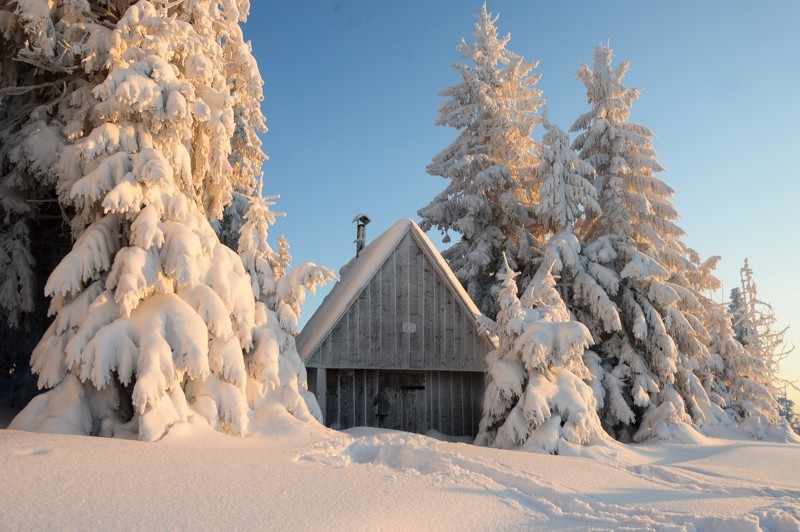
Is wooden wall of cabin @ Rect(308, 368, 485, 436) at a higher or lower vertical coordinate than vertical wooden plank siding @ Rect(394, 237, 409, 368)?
lower

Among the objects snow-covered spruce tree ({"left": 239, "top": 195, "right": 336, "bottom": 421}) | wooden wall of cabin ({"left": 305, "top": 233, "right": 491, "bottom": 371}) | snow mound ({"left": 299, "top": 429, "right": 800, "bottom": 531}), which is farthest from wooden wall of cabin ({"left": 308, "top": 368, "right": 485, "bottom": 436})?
snow mound ({"left": 299, "top": 429, "right": 800, "bottom": 531})

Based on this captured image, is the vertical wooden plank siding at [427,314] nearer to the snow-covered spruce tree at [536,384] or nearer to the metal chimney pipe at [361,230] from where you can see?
the snow-covered spruce tree at [536,384]

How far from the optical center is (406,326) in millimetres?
14289

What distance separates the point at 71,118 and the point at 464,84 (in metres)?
14.0

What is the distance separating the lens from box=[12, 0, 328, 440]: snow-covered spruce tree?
28.4ft

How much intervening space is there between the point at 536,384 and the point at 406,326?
3.56m

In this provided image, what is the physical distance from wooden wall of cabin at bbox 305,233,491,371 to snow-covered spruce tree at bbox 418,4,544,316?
197 inches

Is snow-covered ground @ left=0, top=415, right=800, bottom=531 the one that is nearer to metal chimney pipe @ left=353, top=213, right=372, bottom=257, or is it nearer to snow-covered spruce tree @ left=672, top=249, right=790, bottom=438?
snow-covered spruce tree @ left=672, top=249, right=790, bottom=438

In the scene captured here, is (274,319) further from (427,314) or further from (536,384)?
(536,384)

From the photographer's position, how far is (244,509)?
536 cm

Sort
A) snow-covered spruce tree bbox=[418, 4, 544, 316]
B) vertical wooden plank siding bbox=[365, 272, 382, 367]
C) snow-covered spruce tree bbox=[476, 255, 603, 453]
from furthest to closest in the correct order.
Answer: snow-covered spruce tree bbox=[418, 4, 544, 316] < vertical wooden plank siding bbox=[365, 272, 382, 367] < snow-covered spruce tree bbox=[476, 255, 603, 453]

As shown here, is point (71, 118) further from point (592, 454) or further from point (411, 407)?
point (592, 454)

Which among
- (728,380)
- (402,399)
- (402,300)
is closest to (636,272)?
(728,380)

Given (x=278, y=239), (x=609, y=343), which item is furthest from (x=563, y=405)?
(x=278, y=239)
